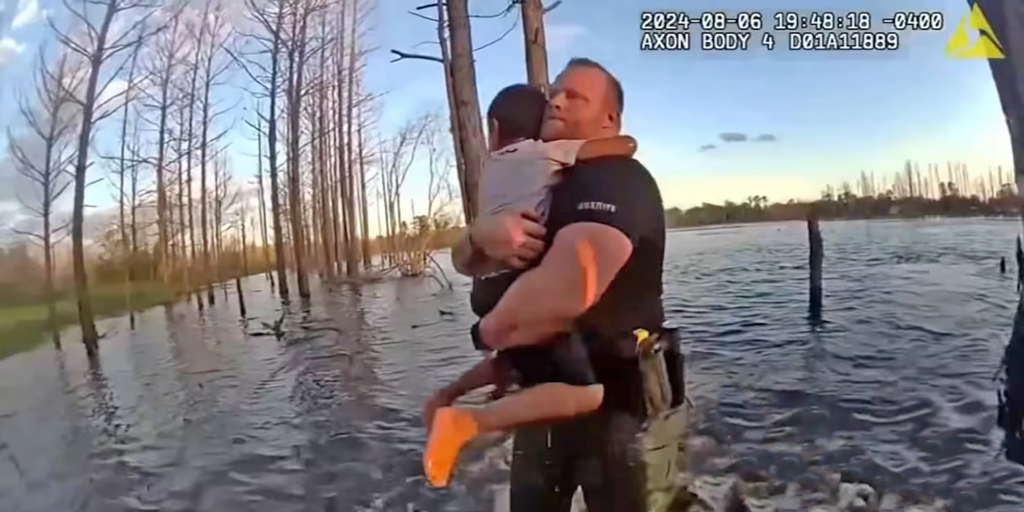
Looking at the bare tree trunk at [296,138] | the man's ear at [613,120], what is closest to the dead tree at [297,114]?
the bare tree trunk at [296,138]

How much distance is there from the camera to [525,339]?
1410mm

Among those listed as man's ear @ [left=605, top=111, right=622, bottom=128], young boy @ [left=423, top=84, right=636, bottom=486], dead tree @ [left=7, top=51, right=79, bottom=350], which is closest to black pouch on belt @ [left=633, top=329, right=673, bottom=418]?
Answer: young boy @ [left=423, top=84, right=636, bottom=486]

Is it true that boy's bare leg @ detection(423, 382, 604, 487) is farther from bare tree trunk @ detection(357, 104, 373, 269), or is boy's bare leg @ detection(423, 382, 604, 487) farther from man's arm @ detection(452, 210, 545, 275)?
bare tree trunk @ detection(357, 104, 373, 269)

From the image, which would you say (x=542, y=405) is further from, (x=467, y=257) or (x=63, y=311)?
(x=63, y=311)

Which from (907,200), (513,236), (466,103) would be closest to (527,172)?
(513,236)

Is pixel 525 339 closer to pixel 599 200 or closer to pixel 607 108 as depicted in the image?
pixel 599 200

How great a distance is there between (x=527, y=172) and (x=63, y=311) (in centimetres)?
93

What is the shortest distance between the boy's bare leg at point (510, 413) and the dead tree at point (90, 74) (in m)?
0.68

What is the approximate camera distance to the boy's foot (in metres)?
1.50

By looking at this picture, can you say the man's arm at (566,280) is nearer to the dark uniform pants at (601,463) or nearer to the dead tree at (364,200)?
the dark uniform pants at (601,463)

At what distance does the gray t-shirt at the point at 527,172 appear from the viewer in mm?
1331

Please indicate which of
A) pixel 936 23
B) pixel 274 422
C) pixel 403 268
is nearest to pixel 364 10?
pixel 403 268

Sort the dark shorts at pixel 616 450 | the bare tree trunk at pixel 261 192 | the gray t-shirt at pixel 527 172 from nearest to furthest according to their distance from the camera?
the gray t-shirt at pixel 527 172 → the dark shorts at pixel 616 450 → the bare tree trunk at pixel 261 192

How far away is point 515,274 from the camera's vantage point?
1.41 m
